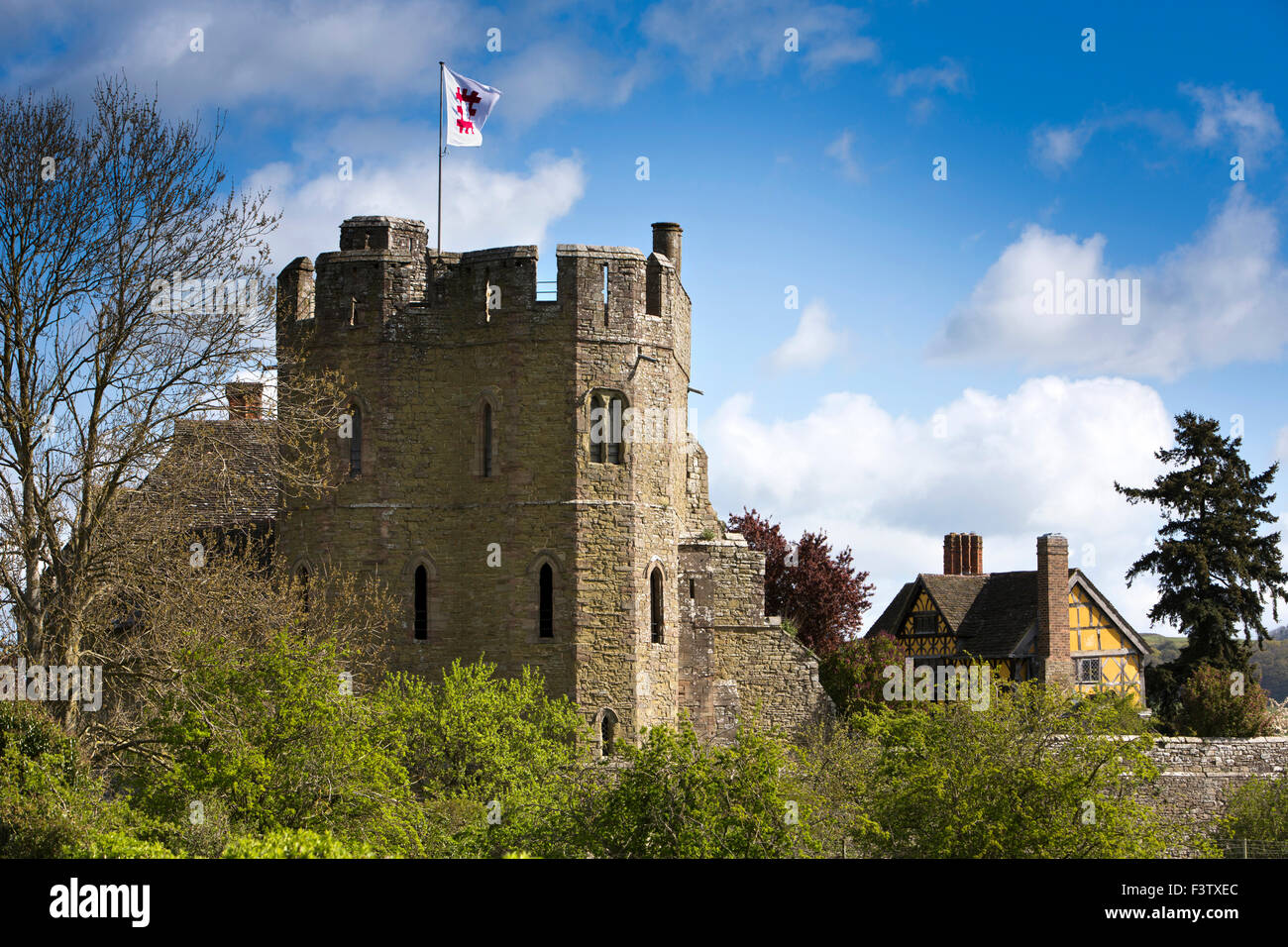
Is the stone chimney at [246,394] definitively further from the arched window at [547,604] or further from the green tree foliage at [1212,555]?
the green tree foliage at [1212,555]

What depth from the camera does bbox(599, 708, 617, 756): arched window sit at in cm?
2748

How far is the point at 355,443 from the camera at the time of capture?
29141 mm

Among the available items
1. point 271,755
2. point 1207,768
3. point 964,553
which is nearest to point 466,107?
point 271,755

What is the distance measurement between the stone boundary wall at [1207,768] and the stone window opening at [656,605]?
1014 cm

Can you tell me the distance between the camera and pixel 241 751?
1777 cm

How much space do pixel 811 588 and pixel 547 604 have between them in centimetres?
1631

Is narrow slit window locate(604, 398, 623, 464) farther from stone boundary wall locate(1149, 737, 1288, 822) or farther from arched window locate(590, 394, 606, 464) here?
stone boundary wall locate(1149, 737, 1288, 822)

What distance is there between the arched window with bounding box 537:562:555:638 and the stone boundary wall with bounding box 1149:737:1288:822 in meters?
12.2

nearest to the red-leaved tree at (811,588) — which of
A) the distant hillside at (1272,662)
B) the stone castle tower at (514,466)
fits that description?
the stone castle tower at (514,466)

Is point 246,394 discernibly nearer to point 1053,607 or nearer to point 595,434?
point 595,434

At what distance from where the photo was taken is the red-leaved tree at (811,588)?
4272 cm

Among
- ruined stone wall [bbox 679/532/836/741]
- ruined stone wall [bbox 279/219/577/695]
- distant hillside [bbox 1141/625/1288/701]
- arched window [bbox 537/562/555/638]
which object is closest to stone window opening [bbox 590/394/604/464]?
ruined stone wall [bbox 279/219/577/695]

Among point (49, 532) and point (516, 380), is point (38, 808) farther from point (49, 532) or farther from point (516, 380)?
point (516, 380)
